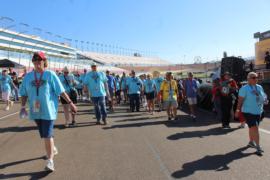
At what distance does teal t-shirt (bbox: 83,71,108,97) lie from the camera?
39.5ft

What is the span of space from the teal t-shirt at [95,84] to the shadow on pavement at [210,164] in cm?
544

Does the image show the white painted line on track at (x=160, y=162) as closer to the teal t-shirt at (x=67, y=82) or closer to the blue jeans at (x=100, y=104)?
the blue jeans at (x=100, y=104)

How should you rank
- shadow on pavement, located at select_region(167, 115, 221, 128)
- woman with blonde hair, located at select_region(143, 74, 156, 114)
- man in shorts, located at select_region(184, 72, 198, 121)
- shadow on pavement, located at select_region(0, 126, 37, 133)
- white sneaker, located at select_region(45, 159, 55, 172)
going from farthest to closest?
woman with blonde hair, located at select_region(143, 74, 156, 114), man in shorts, located at select_region(184, 72, 198, 121), shadow on pavement, located at select_region(167, 115, 221, 128), shadow on pavement, located at select_region(0, 126, 37, 133), white sneaker, located at select_region(45, 159, 55, 172)

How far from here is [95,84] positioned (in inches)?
474

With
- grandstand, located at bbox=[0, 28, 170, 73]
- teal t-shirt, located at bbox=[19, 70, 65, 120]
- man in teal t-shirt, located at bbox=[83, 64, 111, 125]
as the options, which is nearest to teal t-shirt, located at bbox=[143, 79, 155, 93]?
man in teal t-shirt, located at bbox=[83, 64, 111, 125]

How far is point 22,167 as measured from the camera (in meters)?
6.73

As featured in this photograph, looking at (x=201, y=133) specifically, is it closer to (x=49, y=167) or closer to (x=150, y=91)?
(x=49, y=167)

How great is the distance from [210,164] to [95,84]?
6.05 metres

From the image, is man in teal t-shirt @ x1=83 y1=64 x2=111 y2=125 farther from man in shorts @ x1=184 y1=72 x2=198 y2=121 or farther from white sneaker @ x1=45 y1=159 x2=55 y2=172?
white sneaker @ x1=45 y1=159 x2=55 y2=172

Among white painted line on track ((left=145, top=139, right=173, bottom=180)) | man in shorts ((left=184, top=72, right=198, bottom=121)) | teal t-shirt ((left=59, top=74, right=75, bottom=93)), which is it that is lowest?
white painted line on track ((left=145, top=139, right=173, bottom=180))

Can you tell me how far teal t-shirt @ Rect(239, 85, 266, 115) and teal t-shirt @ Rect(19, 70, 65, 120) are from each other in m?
3.72

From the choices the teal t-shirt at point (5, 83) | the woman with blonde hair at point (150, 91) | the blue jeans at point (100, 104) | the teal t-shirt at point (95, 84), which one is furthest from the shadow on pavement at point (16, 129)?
the teal t-shirt at point (5, 83)

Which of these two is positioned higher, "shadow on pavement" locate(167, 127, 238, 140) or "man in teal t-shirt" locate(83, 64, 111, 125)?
"man in teal t-shirt" locate(83, 64, 111, 125)

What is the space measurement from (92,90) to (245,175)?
271 inches
